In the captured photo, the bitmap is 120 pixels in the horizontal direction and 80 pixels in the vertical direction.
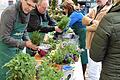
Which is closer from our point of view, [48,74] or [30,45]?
[48,74]

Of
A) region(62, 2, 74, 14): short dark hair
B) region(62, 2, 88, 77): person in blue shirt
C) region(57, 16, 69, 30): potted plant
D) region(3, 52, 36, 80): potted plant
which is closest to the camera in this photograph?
region(3, 52, 36, 80): potted plant

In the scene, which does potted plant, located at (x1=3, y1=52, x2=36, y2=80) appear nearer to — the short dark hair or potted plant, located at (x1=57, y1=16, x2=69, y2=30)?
potted plant, located at (x1=57, y1=16, x2=69, y2=30)

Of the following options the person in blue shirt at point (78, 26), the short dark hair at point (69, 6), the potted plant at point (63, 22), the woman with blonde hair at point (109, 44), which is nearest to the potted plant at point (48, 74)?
the woman with blonde hair at point (109, 44)

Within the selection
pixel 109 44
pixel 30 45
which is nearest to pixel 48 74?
pixel 109 44

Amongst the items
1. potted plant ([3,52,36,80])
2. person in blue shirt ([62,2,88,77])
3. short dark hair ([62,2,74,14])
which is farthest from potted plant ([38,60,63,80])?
short dark hair ([62,2,74,14])

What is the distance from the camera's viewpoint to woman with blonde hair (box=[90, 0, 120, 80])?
7.10ft

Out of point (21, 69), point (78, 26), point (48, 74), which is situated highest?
point (21, 69)

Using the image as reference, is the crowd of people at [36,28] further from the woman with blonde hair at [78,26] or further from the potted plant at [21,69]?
the woman with blonde hair at [78,26]

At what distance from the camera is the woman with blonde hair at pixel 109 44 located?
2.16 metres

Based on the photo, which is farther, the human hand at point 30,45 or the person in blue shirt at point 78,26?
the person in blue shirt at point 78,26

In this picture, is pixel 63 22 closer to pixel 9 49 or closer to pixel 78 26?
pixel 78 26

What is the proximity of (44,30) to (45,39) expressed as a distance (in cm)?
17

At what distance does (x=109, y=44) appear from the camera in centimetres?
226

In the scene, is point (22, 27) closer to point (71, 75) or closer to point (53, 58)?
point (53, 58)
